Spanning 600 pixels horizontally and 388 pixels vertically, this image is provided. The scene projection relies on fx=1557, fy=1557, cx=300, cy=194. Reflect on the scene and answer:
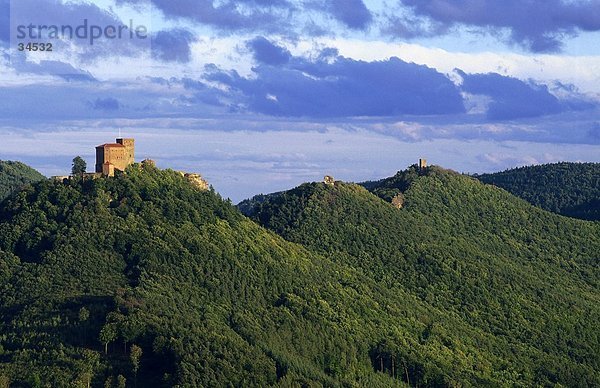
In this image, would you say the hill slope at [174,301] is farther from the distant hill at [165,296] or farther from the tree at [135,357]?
the tree at [135,357]

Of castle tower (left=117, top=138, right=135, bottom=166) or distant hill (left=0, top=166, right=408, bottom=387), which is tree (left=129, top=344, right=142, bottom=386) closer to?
distant hill (left=0, top=166, right=408, bottom=387)

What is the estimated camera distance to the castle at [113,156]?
612ft

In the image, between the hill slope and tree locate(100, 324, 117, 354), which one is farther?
the hill slope

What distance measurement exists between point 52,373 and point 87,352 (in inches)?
189

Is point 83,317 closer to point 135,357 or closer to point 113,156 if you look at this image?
point 135,357

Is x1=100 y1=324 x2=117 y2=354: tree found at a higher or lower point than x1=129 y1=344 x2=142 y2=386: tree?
higher

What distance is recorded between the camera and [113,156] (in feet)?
616

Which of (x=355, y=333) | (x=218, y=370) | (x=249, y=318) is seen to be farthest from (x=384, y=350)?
(x=218, y=370)

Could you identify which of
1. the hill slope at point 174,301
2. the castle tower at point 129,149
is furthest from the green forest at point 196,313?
the castle tower at point 129,149

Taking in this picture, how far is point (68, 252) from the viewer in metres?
176

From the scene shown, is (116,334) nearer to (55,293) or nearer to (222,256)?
(55,293)

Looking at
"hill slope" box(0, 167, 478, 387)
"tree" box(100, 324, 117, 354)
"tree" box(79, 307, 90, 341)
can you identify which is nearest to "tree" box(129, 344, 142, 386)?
"hill slope" box(0, 167, 478, 387)

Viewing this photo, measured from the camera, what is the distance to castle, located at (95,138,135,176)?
186625 millimetres

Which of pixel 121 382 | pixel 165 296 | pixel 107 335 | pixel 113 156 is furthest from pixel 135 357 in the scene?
pixel 113 156
